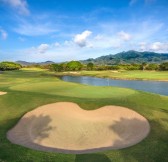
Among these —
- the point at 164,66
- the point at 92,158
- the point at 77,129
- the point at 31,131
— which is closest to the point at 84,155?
the point at 92,158

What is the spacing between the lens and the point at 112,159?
13938 millimetres

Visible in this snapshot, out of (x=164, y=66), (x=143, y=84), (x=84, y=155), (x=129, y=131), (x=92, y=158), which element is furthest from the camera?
(x=164, y=66)

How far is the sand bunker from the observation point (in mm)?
16250

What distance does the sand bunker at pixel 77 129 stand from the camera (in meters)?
16.2

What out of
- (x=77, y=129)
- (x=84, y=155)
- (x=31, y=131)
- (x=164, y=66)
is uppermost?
(x=77, y=129)

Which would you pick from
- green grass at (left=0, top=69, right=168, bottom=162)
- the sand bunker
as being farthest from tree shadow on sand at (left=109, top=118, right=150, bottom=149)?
green grass at (left=0, top=69, right=168, bottom=162)

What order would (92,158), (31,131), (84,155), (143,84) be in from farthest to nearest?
1. (143,84)
2. (31,131)
3. (84,155)
4. (92,158)

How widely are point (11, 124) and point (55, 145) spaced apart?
5617 millimetres

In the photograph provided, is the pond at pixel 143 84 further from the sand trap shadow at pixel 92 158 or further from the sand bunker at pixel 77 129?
the sand trap shadow at pixel 92 158

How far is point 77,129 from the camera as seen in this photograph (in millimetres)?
18172

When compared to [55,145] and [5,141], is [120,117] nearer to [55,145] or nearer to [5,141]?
[55,145]

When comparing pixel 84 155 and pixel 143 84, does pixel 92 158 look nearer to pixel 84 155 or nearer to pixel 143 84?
pixel 84 155

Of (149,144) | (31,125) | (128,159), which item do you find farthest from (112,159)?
(31,125)

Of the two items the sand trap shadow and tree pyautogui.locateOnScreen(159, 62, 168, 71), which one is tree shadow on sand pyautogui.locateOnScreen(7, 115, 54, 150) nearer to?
the sand trap shadow
